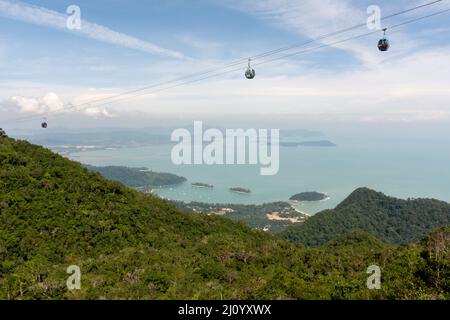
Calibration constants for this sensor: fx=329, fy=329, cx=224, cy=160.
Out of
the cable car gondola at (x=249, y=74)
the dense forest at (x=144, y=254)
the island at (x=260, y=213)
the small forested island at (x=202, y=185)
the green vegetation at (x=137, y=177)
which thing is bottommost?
the island at (x=260, y=213)

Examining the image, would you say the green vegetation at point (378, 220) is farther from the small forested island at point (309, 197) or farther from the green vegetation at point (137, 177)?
the green vegetation at point (137, 177)

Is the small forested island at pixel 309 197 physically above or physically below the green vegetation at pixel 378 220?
below

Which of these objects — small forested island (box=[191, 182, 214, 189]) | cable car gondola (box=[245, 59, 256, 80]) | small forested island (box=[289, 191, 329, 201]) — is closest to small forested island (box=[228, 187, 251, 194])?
small forested island (box=[191, 182, 214, 189])

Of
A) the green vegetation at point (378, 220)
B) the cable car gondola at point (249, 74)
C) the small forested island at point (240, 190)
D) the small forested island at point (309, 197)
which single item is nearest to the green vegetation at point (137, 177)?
the small forested island at point (240, 190)

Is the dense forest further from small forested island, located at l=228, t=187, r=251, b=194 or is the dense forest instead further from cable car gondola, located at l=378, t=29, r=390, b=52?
small forested island, located at l=228, t=187, r=251, b=194

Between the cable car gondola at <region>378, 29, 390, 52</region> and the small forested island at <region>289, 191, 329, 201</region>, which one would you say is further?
A: the small forested island at <region>289, 191, 329, 201</region>
